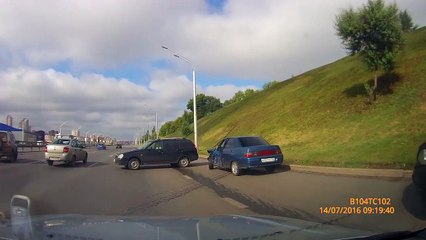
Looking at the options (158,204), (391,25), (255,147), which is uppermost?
(391,25)

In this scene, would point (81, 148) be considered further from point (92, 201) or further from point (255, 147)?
point (92, 201)

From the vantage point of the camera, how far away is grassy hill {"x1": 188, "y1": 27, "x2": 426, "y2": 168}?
20.3 metres

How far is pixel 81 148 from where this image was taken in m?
27.8

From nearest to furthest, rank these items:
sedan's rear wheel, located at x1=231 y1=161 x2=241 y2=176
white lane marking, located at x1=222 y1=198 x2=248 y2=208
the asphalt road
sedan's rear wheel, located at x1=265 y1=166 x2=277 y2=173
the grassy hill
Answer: the asphalt road < white lane marking, located at x1=222 y1=198 x2=248 y2=208 < sedan's rear wheel, located at x1=231 y1=161 x2=241 y2=176 < sedan's rear wheel, located at x1=265 y1=166 x2=277 y2=173 < the grassy hill

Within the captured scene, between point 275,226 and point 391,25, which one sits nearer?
point 275,226

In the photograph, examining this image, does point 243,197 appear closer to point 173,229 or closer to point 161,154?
point 173,229

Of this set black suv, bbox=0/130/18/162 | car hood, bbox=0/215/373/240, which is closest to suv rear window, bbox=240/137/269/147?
car hood, bbox=0/215/373/240

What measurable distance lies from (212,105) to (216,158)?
117m

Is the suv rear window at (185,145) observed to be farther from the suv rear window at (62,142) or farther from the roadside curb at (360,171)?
the roadside curb at (360,171)

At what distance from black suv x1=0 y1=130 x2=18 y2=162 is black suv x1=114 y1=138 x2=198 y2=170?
759 cm

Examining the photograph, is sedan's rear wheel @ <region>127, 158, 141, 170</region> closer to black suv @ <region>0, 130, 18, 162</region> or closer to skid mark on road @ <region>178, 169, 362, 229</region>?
black suv @ <region>0, 130, 18, 162</region>

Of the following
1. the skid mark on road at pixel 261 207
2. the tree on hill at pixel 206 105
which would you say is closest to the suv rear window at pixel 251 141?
the skid mark on road at pixel 261 207

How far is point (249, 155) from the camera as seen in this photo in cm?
1727

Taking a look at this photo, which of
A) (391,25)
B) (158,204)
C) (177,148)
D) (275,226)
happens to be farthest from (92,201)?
(391,25)
